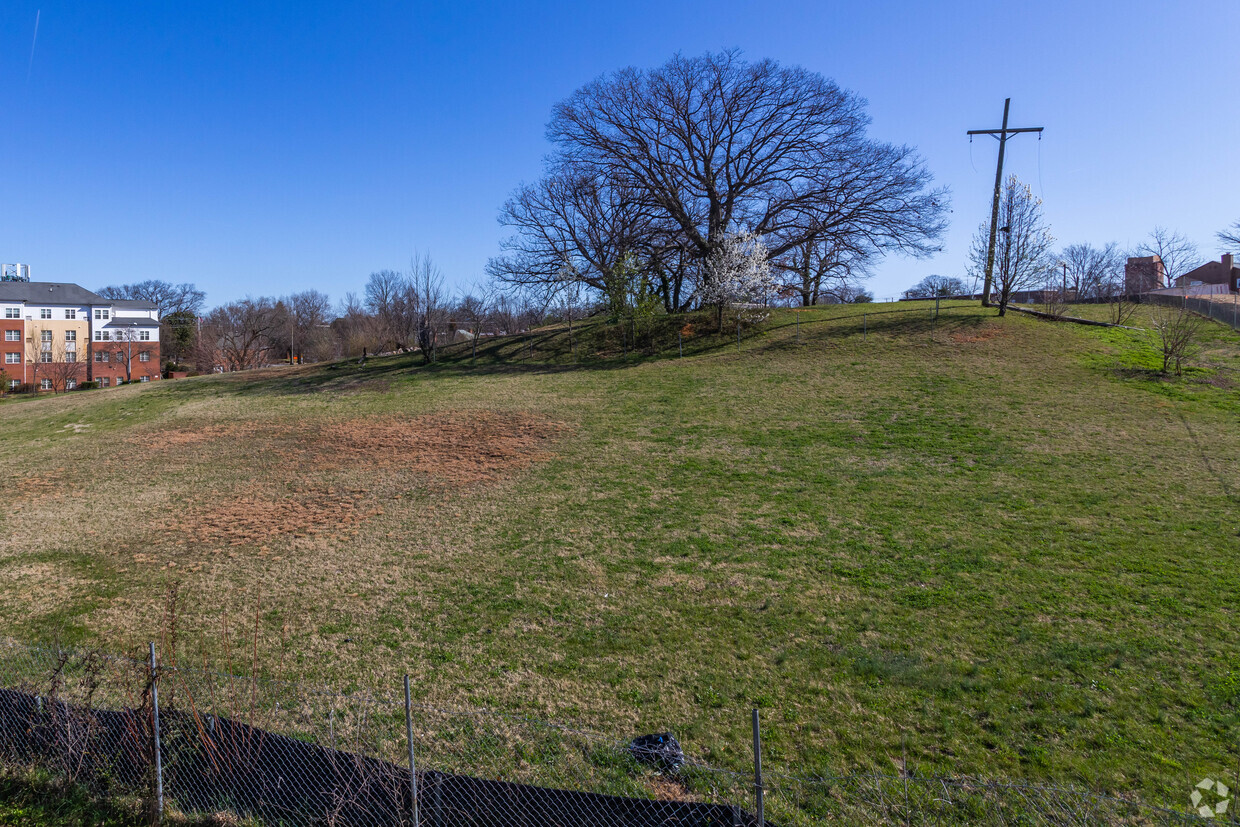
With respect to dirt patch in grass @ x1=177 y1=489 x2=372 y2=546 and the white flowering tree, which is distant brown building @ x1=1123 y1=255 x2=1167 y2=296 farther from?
dirt patch in grass @ x1=177 y1=489 x2=372 y2=546

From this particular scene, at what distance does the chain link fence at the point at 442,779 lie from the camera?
A: 483 centimetres

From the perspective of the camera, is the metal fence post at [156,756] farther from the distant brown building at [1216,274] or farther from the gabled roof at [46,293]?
the gabled roof at [46,293]

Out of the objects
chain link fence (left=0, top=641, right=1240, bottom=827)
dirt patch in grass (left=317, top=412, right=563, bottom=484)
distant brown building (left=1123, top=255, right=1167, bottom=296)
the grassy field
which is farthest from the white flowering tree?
distant brown building (left=1123, top=255, right=1167, bottom=296)

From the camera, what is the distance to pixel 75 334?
221ft

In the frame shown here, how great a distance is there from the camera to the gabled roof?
64688 mm

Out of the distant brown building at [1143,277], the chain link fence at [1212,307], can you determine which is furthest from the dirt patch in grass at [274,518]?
the distant brown building at [1143,277]

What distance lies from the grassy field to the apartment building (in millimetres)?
49964

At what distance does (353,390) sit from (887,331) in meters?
23.2

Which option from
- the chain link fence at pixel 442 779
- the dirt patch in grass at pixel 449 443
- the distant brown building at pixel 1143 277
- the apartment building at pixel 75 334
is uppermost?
the distant brown building at pixel 1143 277

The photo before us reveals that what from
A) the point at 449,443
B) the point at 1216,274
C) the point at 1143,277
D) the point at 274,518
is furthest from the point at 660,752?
the point at 1216,274

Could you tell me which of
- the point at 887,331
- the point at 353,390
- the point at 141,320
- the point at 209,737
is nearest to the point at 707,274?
the point at 887,331

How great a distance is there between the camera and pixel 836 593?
31.0ft

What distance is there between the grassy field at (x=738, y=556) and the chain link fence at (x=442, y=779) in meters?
0.45

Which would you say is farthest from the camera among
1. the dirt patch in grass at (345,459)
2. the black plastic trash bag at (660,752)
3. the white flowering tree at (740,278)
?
the white flowering tree at (740,278)
